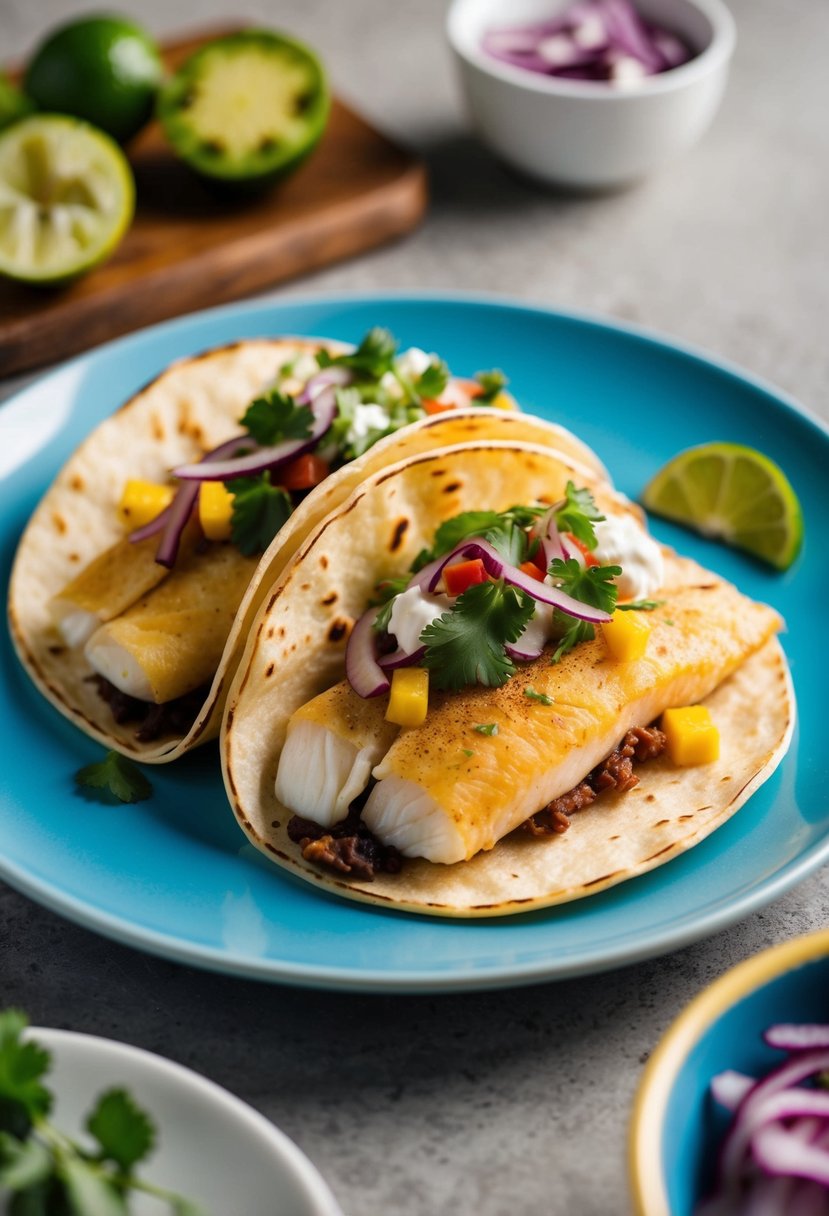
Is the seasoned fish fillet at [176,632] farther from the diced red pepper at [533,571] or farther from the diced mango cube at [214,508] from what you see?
the diced red pepper at [533,571]

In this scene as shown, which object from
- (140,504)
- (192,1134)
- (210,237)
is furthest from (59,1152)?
(210,237)

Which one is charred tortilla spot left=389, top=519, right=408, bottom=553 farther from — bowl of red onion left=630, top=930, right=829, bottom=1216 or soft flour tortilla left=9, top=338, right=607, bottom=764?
bowl of red onion left=630, top=930, right=829, bottom=1216

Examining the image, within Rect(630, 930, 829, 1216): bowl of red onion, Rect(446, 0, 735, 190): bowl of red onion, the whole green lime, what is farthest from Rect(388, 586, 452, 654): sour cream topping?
the whole green lime

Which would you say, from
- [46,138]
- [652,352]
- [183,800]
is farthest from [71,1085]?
[46,138]

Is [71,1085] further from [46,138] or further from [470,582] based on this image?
[46,138]

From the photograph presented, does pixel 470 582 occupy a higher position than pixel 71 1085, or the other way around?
pixel 470 582

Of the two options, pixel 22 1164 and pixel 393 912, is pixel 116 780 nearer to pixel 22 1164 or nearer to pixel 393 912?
pixel 393 912
